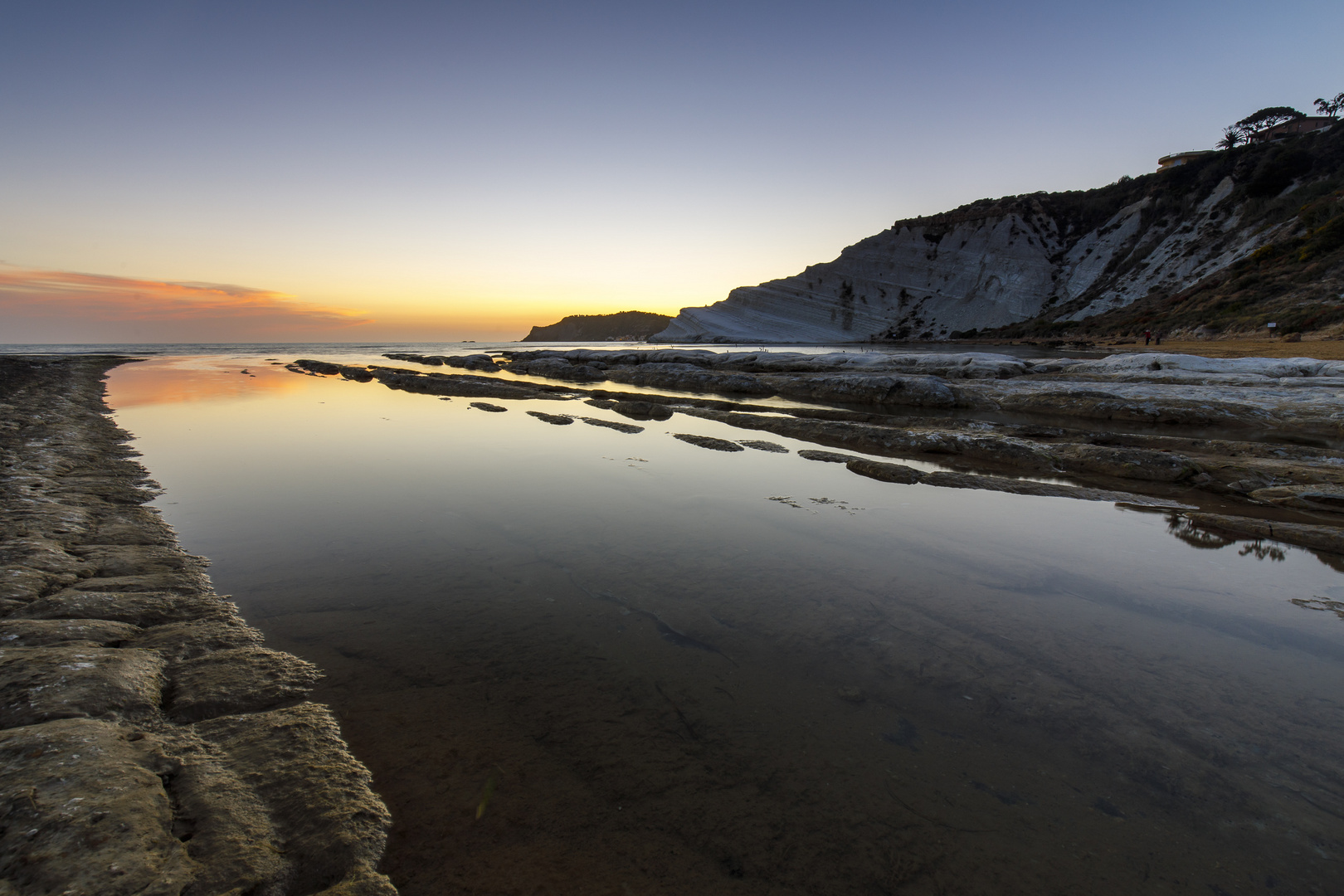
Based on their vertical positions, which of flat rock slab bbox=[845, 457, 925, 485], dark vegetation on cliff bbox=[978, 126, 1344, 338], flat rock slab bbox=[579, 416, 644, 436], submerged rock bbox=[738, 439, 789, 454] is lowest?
flat rock slab bbox=[845, 457, 925, 485]

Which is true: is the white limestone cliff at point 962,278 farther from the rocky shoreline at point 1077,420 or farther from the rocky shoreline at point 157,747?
the rocky shoreline at point 157,747

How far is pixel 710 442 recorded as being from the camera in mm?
10461

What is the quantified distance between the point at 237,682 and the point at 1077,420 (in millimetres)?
16680

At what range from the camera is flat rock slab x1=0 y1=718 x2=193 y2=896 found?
1.70 m

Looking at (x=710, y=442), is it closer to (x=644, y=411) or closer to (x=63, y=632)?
(x=644, y=411)

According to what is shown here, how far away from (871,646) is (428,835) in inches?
105

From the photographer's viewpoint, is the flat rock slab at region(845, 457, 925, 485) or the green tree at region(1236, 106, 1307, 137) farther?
the green tree at region(1236, 106, 1307, 137)

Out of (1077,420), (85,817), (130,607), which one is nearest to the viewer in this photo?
(85,817)

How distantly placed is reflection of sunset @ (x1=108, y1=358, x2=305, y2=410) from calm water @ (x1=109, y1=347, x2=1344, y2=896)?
1517cm

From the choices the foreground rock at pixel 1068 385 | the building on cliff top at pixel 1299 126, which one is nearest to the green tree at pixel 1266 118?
the building on cliff top at pixel 1299 126

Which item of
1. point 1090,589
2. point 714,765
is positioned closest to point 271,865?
point 714,765

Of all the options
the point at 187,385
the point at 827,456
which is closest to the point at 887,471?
the point at 827,456

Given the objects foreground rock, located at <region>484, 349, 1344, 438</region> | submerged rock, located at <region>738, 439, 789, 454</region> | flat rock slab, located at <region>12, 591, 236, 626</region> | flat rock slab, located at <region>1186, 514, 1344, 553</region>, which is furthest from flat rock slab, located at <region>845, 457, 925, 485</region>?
foreground rock, located at <region>484, 349, 1344, 438</region>

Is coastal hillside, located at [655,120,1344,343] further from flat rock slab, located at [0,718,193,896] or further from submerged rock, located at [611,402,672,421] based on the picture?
flat rock slab, located at [0,718,193,896]
